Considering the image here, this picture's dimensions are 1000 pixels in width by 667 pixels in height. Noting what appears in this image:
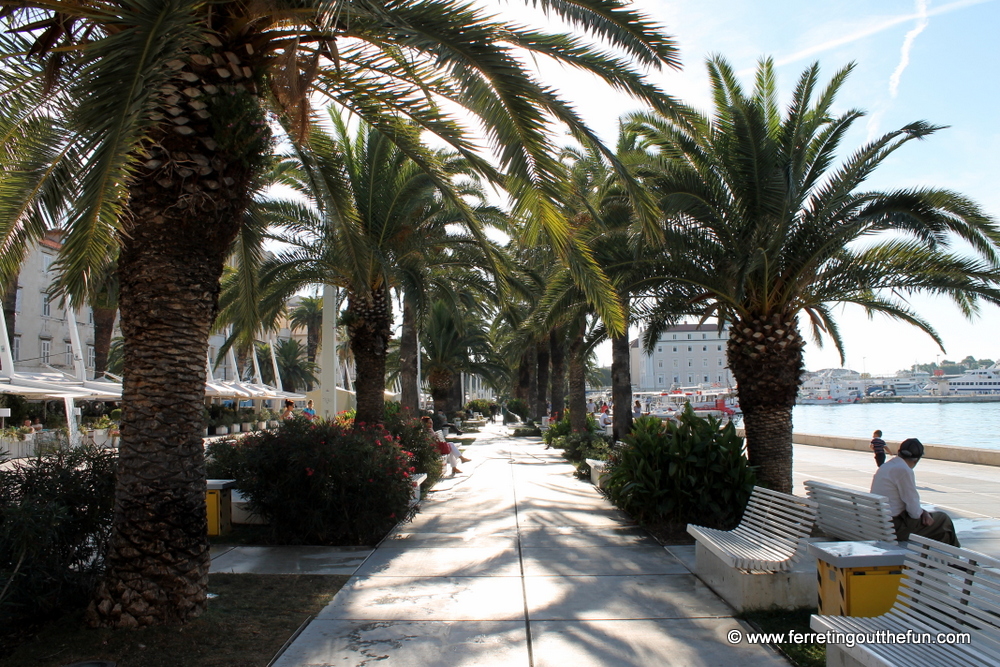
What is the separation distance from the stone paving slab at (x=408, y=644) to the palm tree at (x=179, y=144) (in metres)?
0.97

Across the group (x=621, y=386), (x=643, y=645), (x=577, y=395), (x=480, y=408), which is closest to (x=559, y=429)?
(x=577, y=395)

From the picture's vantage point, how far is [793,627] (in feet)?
16.9

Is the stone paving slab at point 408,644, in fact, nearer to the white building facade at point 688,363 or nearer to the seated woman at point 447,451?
the seated woman at point 447,451

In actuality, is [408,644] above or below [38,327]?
below

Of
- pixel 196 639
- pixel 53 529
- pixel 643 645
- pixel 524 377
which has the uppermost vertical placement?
pixel 524 377

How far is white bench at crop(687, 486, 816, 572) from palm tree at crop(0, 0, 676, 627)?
329 centimetres

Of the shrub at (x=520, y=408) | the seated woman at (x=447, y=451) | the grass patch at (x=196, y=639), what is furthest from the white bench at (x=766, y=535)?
the shrub at (x=520, y=408)

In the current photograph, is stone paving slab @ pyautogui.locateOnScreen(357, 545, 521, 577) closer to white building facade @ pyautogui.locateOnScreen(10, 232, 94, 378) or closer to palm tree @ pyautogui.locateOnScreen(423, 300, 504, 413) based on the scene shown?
palm tree @ pyautogui.locateOnScreen(423, 300, 504, 413)

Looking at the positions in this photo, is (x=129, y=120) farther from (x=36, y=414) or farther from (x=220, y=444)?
(x=36, y=414)

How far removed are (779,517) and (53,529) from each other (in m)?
5.54

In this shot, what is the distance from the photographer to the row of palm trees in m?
4.88

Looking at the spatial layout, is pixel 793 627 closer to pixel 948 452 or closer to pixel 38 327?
pixel 948 452

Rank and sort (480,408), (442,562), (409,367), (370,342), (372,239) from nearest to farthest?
(442,562), (372,239), (370,342), (409,367), (480,408)

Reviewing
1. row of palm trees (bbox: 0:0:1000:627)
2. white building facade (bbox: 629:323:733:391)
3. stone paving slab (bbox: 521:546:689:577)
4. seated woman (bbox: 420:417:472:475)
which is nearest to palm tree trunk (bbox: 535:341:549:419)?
seated woman (bbox: 420:417:472:475)
